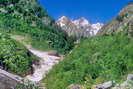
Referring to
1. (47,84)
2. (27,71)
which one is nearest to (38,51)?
(27,71)

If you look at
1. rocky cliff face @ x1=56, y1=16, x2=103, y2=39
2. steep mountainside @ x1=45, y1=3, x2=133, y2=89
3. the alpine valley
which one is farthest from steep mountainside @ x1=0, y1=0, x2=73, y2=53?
rocky cliff face @ x1=56, y1=16, x2=103, y2=39

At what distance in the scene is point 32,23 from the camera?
43.7 m

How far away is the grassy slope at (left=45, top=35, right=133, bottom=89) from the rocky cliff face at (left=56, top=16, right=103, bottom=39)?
45698 millimetres

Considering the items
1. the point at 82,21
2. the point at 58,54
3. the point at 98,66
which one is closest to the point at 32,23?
the point at 58,54

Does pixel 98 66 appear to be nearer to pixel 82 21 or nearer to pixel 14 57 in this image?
pixel 14 57

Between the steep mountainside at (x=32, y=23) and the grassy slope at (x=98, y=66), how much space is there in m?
15.5

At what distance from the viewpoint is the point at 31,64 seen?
26062mm

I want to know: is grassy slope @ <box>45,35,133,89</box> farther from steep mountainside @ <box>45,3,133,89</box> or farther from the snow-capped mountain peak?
the snow-capped mountain peak

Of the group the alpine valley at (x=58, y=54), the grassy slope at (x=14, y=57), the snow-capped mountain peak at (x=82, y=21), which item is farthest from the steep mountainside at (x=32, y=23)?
the snow-capped mountain peak at (x=82, y=21)

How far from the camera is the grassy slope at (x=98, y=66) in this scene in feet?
51.3

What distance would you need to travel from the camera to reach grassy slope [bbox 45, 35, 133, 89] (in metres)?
15.6

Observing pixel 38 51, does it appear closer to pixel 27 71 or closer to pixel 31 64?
pixel 31 64

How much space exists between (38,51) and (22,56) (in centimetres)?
774

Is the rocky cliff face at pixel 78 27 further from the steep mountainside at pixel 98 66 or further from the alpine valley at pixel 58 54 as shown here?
the steep mountainside at pixel 98 66
